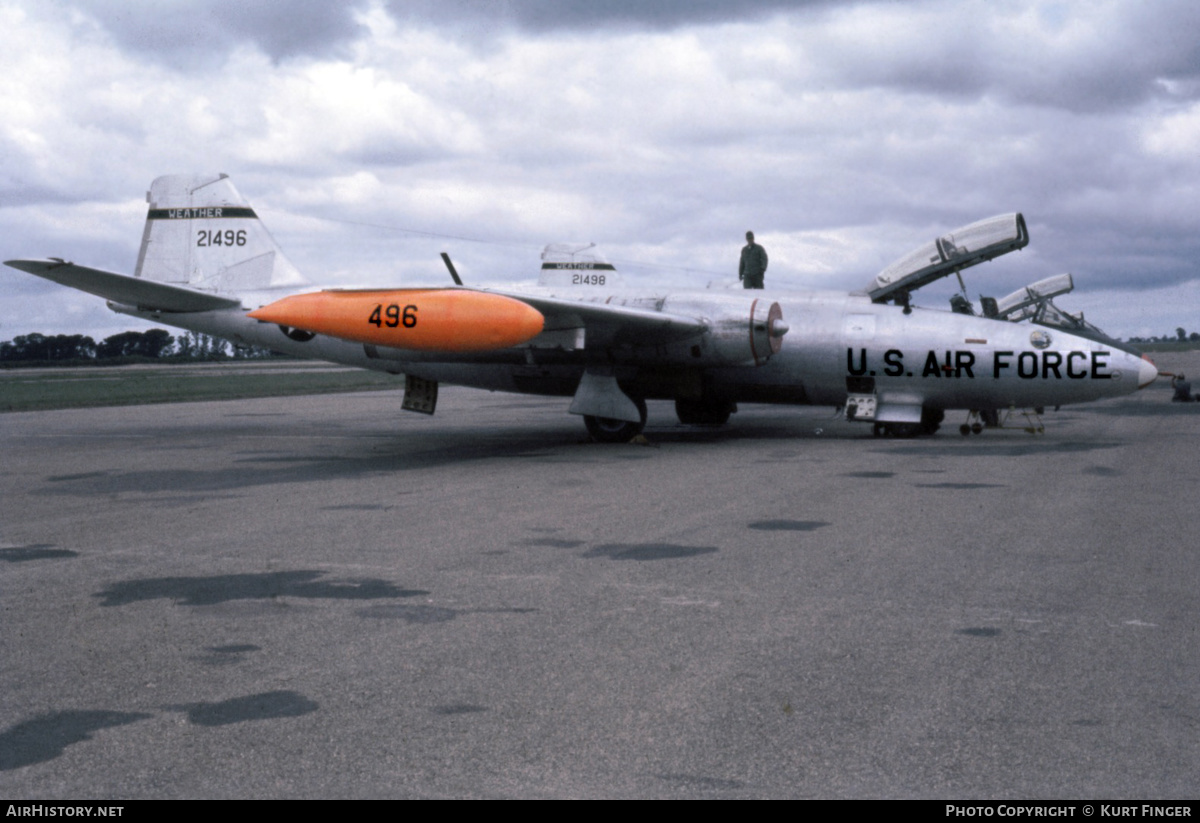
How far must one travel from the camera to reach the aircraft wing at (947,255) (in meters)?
17.2

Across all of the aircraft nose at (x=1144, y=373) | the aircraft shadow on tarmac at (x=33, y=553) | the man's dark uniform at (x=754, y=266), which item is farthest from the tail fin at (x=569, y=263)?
the aircraft shadow on tarmac at (x=33, y=553)

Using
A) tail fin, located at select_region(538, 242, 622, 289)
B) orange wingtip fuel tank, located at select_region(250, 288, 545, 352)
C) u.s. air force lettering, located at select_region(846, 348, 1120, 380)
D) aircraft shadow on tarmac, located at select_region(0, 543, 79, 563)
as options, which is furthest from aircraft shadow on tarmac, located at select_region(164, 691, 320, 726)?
tail fin, located at select_region(538, 242, 622, 289)

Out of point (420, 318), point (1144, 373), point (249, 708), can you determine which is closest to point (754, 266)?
point (1144, 373)

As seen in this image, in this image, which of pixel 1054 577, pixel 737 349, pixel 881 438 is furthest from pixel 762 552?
pixel 881 438

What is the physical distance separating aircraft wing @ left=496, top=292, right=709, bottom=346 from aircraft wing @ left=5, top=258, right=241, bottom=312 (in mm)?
6735

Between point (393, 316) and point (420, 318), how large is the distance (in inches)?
15.1

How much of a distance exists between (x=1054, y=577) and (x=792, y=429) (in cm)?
1295

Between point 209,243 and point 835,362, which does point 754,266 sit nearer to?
point 835,362

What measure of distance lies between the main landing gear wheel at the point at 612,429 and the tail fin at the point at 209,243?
6613 mm

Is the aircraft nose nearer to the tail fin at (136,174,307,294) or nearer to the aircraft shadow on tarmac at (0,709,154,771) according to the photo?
the tail fin at (136,174,307,294)

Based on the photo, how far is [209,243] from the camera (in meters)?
19.7

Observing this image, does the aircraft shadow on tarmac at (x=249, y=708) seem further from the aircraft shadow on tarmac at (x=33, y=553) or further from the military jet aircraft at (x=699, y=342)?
the military jet aircraft at (x=699, y=342)

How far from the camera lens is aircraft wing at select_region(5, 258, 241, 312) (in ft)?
51.4

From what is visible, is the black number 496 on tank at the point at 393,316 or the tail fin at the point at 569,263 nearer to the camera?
the black number 496 on tank at the point at 393,316
